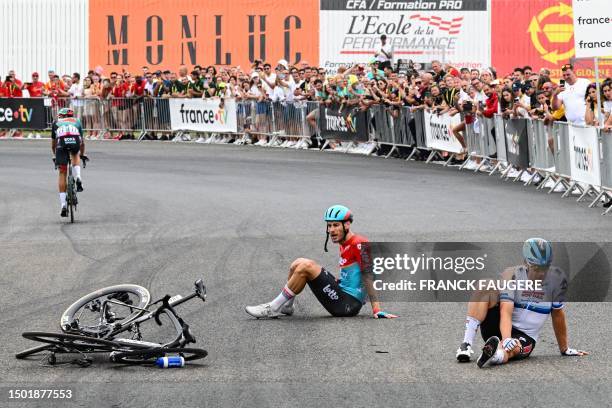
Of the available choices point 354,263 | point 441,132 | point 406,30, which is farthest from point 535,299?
point 406,30

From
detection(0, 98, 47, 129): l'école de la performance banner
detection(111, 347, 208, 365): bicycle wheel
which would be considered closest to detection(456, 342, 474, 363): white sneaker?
detection(111, 347, 208, 365): bicycle wheel

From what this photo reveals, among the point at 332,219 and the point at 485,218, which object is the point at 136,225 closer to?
the point at 485,218

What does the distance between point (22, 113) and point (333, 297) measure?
3144 cm

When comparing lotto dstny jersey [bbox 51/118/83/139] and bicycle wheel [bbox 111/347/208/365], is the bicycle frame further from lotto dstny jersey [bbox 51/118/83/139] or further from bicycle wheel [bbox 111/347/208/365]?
lotto dstny jersey [bbox 51/118/83/139]

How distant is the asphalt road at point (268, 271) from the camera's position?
843 centimetres

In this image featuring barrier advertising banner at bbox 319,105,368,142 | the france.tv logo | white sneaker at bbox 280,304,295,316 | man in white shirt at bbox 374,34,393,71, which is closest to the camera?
white sneaker at bbox 280,304,295,316

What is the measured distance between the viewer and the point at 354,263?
11141 mm

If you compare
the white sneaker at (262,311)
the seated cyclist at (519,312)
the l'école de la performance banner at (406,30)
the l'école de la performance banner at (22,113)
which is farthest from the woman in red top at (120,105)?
the seated cyclist at (519,312)

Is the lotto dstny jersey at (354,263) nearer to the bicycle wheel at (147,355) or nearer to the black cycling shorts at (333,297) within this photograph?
the black cycling shorts at (333,297)

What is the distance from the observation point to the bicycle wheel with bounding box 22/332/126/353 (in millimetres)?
9055

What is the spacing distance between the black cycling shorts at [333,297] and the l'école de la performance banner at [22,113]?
100ft

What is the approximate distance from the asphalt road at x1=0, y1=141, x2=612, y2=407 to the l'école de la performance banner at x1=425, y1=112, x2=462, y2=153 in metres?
0.81

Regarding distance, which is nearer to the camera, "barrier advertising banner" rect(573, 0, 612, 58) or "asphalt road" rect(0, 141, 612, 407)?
"asphalt road" rect(0, 141, 612, 407)
